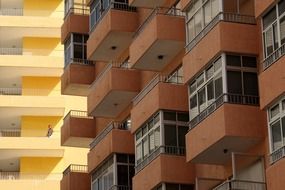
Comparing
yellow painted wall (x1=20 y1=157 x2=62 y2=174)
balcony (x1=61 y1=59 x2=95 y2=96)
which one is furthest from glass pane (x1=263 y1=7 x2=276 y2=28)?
yellow painted wall (x1=20 y1=157 x2=62 y2=174)

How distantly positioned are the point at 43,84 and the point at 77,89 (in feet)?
71.7

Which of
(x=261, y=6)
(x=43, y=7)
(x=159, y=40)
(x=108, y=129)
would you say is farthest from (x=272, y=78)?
(x=43, y=7)

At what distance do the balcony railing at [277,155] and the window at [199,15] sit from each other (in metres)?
6.21

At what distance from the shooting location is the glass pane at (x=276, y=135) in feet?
101

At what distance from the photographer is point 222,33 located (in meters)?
33.9

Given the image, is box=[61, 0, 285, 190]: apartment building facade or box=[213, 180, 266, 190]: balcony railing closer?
box=[213, 180, 266, 190]: balcony railing

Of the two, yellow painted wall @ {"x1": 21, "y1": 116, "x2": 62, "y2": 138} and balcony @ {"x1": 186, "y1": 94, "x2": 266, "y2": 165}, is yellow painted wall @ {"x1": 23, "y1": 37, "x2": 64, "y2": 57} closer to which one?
yellow painted wall @ {"x1": 21, "y1": 116, "x2": 62, "y2": 138}

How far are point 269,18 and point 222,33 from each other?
2241 millimetres

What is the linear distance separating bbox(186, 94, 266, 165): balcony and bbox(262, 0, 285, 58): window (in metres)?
1.91

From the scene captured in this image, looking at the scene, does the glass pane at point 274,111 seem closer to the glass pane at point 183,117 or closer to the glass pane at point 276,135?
the glass pane at point 276,135

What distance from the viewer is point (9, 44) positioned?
256ft

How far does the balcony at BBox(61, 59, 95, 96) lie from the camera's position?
5262cm

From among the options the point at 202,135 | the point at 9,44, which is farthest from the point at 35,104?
the point at 202,135

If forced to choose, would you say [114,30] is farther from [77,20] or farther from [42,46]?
[42,46]
